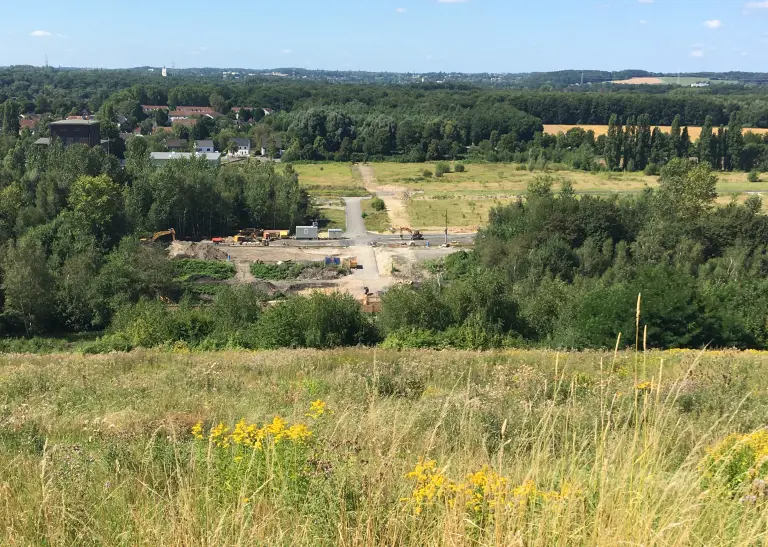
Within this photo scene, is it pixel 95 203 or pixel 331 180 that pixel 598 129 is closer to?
pixel 331 180

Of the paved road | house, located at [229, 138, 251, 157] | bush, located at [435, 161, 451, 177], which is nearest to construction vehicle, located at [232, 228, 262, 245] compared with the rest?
the paved road

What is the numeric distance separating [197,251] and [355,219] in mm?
15678

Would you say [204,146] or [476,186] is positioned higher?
[204,146]

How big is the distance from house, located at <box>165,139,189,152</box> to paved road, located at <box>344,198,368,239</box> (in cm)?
3226

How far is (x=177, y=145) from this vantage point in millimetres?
84125

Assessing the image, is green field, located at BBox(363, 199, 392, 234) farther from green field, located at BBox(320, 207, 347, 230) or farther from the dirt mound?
the dirt mound

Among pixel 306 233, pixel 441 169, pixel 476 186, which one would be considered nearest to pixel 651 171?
pixel 476 186

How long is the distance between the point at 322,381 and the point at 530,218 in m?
31.3

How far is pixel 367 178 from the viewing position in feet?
245

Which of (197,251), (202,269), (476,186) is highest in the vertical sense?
(476,186)

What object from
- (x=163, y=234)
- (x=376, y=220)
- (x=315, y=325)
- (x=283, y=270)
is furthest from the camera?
(x=376, y=220)

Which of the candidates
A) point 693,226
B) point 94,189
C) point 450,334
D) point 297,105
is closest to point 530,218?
point 693,226

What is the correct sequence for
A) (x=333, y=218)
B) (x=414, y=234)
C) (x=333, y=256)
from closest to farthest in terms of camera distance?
1. (x=333, y=256)
2. (x=414, y=234)
3. (x=333, y=218)

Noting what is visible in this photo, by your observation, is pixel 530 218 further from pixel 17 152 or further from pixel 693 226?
pixel 17 152
